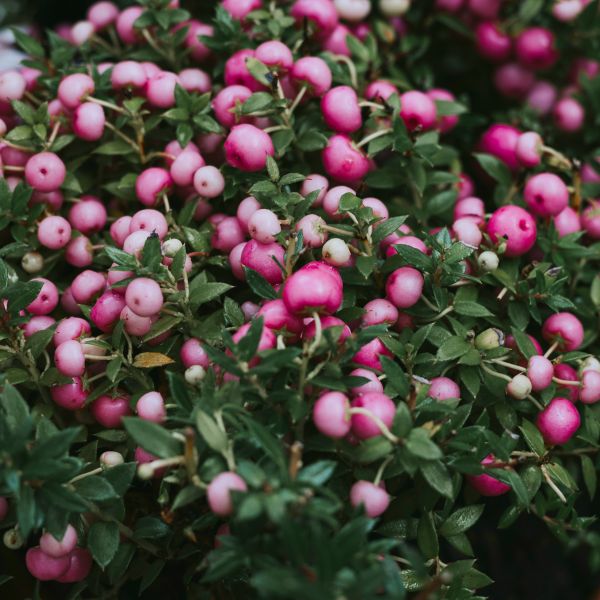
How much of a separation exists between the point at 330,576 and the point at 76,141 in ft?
2.58

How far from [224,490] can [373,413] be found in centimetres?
19

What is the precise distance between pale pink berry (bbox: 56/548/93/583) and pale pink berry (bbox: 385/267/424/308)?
511 millimetres

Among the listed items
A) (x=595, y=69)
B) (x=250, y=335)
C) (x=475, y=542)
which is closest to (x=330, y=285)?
(x=250, y=335)

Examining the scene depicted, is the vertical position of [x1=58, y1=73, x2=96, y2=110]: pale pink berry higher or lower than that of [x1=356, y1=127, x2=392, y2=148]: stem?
lower

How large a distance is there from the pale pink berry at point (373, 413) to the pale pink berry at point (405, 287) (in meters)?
0.18

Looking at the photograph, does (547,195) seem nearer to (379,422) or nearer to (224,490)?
(379,422)

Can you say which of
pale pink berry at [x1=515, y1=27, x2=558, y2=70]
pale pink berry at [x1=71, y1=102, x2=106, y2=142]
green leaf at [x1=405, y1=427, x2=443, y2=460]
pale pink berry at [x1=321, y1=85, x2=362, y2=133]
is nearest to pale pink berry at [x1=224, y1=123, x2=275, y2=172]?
pale pink berry at [x1=321, y1=85, x2=362, y2=133]

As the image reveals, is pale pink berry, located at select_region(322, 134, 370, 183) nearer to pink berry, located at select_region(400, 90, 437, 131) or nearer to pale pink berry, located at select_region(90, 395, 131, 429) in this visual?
pink berry, located at select_region(400, 90, 437, 131)

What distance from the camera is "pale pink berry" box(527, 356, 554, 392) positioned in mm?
897

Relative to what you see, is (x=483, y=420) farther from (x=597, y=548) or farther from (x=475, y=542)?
(x=475, y=542)

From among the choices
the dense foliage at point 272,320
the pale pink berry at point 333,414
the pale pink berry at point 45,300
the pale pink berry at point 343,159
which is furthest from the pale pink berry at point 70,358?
the pale pink berry at point 343,159

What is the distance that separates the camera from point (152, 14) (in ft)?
3.74

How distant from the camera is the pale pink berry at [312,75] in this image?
1.03 m

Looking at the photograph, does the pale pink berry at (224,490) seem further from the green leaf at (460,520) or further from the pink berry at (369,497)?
the green leaf at (460,520)
